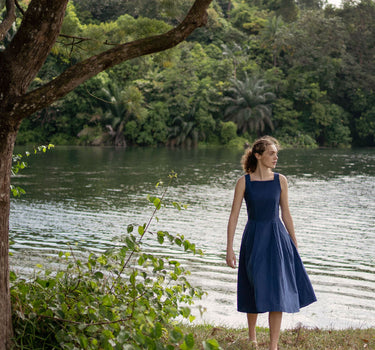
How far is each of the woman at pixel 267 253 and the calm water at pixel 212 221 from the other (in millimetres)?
1321

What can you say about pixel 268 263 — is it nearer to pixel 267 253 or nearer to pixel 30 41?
pixel 267 253

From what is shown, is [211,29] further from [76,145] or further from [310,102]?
[76,145]

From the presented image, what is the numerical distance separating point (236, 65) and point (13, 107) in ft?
156

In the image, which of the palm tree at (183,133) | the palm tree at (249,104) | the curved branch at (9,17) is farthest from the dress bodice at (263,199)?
the palm tree at (249,104)

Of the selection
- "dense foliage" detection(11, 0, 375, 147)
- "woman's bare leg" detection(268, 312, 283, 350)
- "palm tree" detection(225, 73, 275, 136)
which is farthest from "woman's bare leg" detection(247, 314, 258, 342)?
"palm tree" detection(225, 73, 275, 136)

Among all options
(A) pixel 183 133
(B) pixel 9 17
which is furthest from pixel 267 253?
(A) pixel 183 133

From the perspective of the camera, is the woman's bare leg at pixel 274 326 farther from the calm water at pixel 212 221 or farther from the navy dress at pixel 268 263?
the calm water at pixel 212 221

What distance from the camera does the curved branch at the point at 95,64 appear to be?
2844 millimetres

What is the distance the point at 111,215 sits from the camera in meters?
13.0

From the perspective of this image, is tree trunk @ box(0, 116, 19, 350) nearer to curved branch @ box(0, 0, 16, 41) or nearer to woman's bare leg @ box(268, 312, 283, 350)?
curved branch @ box(0, 0, 16, 41)

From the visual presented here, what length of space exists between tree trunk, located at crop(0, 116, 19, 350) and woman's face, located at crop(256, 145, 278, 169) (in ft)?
5.91

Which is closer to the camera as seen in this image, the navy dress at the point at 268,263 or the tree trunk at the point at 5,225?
the tree trunk at the point at 5,225

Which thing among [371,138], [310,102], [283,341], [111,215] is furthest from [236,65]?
[283,341]

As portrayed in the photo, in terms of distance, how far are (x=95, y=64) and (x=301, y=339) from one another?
2670mm
